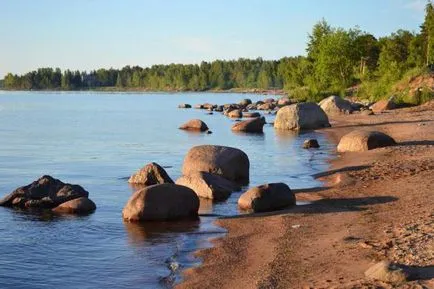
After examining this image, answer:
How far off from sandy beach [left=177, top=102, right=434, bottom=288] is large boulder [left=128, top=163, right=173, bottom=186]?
449 cm

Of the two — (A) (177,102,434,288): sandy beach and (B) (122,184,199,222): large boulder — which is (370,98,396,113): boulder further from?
(B) (122,184,199,222): large boulder

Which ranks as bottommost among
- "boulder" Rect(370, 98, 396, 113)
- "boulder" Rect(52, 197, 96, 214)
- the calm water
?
the calm water

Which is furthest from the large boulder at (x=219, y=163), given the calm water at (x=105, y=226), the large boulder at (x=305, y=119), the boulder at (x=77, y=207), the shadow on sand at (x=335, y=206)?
the large boulder at (x=305, y=119)

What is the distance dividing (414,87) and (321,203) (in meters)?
43.8

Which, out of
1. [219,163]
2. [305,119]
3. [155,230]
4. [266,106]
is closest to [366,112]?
[305,119]

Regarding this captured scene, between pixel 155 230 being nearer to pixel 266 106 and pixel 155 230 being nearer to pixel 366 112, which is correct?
pixel 366 112

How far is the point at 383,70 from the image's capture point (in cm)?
7288

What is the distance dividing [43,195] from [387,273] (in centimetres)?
1189

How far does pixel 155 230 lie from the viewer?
1479 centimetres

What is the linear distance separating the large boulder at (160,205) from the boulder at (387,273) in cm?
727

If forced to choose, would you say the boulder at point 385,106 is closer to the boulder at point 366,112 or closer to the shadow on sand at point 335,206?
the boulder at point 366,112

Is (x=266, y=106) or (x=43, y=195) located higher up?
(x=266, y=106)

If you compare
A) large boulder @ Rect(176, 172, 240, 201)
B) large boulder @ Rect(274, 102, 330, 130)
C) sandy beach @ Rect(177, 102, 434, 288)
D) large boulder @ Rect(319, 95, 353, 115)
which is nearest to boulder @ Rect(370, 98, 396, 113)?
large boulder @ Rect(319, 95, 353, 115)

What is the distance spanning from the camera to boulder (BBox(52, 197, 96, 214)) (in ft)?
56.6
